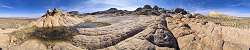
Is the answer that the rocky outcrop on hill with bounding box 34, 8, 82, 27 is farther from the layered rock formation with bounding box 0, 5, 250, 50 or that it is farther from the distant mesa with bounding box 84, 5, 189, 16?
the distant mesa with bounding box 84, 5, 189, 16

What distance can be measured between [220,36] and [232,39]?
0.60 meters

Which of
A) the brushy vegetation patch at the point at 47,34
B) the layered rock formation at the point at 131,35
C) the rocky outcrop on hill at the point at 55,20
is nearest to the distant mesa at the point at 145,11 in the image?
the layered rock formation at the point at 131,35

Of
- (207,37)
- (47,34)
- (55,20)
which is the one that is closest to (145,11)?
(207,37)

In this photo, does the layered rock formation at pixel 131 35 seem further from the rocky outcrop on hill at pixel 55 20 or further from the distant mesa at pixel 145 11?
the distant mesa at pixel 145 11

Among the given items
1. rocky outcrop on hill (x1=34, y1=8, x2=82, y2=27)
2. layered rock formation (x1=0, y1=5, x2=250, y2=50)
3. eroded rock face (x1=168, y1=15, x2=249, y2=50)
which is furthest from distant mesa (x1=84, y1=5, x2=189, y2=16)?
rocky outcrop on hill (x1=34, y1=8, x2=82, y2=27)

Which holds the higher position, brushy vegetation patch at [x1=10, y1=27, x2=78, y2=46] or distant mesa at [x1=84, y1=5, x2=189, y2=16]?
distant mesa at [x1=84, y1=5, x2=189, y2=16]

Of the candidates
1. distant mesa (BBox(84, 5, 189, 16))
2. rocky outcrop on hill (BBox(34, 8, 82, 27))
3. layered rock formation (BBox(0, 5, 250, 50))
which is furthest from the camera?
distant mesa (BBox(84, 5, 189, 16))

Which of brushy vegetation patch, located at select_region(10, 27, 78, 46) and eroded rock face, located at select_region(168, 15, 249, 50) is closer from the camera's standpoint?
brushy vegetation patch, located at select_region(10, 27, 78, 46)

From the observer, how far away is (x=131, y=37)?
79.6 ft

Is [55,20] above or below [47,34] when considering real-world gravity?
above

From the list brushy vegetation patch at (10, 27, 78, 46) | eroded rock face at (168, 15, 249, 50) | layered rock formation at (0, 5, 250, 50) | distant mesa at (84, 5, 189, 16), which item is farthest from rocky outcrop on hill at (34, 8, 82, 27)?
eroded rock face at (168, 15, 249, 50)

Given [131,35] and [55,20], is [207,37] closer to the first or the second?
[131,35]

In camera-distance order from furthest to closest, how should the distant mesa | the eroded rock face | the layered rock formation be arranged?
the distant mesa < the eroded rock face < the layered rock formation

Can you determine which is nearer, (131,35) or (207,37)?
(131,35)
